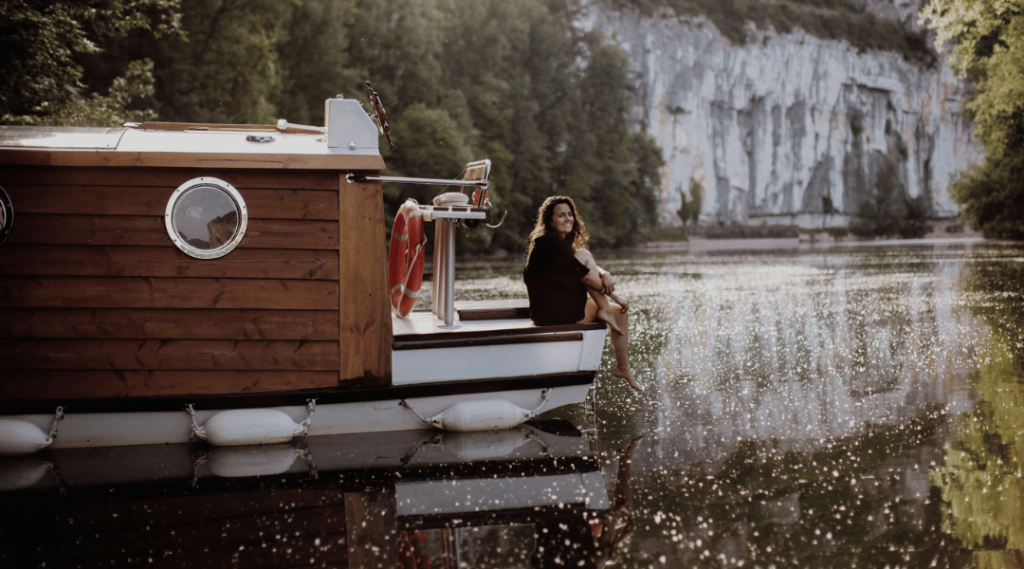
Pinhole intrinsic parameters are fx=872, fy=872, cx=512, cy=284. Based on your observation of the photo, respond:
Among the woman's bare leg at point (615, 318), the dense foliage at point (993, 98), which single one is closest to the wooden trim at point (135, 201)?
the woman's bare leg at point (615, 318)

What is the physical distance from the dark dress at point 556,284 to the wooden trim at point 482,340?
217mm

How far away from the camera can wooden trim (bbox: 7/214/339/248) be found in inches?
225

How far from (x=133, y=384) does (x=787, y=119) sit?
8532cm

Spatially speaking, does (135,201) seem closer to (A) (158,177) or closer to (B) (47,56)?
(A) (158,177)

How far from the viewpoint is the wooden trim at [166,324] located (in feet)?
18.7

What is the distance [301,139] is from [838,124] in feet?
295

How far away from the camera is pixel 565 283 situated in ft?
21.7

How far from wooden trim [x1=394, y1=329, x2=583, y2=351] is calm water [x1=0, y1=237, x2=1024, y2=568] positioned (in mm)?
675

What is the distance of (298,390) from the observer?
6.04 m

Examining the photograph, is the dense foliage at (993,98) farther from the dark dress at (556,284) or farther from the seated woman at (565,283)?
the dark dress at (556,284)

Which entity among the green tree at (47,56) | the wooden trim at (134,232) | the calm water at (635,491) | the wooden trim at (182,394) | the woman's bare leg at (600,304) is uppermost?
the green tree at (47,56)

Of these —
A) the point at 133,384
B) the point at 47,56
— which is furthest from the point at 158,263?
the point at 47,56

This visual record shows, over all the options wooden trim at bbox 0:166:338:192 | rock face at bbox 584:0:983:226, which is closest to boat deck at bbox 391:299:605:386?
wooden trim at bbox 0:166:338:192

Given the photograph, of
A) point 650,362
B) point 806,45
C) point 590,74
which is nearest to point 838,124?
point 806,45
